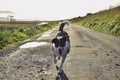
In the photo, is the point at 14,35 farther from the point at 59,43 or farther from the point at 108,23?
the point at 108,23

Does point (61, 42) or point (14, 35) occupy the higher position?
point (61, 42)

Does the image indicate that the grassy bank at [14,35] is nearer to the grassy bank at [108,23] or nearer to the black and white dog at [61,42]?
the grassy bank at [108,23]

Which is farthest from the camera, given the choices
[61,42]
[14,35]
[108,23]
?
[108,23]

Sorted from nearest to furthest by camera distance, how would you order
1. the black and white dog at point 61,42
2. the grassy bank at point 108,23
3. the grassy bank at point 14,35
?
the black and white dog at point 61,42 < the grassy bank at point 14,35 < the grassy bank at point 108,23

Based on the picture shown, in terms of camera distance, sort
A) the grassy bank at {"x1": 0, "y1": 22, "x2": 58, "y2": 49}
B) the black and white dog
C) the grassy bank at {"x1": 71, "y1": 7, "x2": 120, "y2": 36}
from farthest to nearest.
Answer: the grassy bank at {"x1": 71, "y1": 7, "x2": 120, "y2": 36} < the grassy bank at {"x1": 0, "y1": 22, "x2": 58, "y2": 49} < the black and white dog

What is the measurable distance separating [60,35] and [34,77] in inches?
74.5

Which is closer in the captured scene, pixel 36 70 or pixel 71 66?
pixel 36 70

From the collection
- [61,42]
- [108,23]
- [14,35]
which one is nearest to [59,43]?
[61,42]

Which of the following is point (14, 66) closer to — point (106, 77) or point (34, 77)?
point (34, 77)

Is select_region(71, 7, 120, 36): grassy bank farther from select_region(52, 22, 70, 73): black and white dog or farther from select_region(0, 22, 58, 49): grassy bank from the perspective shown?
select_region(52, 22, 70, 73): black and white dog

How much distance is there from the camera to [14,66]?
15383mm

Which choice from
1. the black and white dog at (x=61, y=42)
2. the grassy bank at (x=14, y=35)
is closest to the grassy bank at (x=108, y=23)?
the grassy bank at (x=14, y=35)

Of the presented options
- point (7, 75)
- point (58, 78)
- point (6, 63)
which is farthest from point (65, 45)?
point (6, 63)

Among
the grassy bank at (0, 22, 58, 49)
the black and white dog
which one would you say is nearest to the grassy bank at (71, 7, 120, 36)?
the grassy bank at (0, 22, 58, 49)
